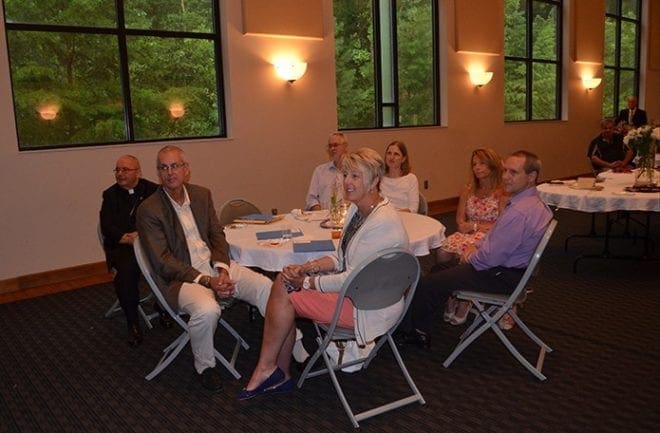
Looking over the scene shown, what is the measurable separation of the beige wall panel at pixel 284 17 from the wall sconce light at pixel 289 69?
0.32 metres

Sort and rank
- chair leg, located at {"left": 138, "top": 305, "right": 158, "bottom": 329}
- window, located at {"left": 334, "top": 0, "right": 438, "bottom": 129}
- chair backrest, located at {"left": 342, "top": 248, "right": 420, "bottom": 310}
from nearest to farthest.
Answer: chair backrest, located at {"left": 342, "top": 248, "right": 420, "bottom": 310}
chair leg, located at {"left": 138, "top": 305, "right": 158, "bottom": 329}
window, located at {"left": 334, "top": 0, "right": 438, "bottom": 129}

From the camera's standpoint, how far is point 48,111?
5883mm

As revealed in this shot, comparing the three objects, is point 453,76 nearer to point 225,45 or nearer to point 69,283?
point 225,45

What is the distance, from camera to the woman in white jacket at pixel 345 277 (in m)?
3.01

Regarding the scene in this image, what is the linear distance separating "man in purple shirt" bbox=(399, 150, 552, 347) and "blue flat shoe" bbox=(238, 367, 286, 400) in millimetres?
936

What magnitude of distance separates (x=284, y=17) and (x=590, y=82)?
7841 mm

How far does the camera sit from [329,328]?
2990mm

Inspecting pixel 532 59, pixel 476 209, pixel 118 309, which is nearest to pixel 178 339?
pixel 118 309

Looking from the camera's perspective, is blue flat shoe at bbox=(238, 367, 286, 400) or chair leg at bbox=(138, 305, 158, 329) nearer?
blue flat shoe at bbox=(238, 367, 286, 400)

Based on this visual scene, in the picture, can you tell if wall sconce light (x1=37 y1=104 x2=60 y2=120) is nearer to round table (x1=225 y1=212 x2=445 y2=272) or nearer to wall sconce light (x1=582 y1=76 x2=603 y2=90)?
round table (x1=225 y1=212 x2=445 y2=272)

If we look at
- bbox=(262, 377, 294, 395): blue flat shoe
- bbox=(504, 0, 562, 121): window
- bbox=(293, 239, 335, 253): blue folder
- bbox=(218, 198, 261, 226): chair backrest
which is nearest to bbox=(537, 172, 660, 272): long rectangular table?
bbox=(218, 198, 261, 226): chair backrest

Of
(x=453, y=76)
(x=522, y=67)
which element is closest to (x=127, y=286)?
(x=453, y=76)

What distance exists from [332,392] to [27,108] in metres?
4.10

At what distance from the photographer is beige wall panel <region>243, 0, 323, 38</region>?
22.7 feet
